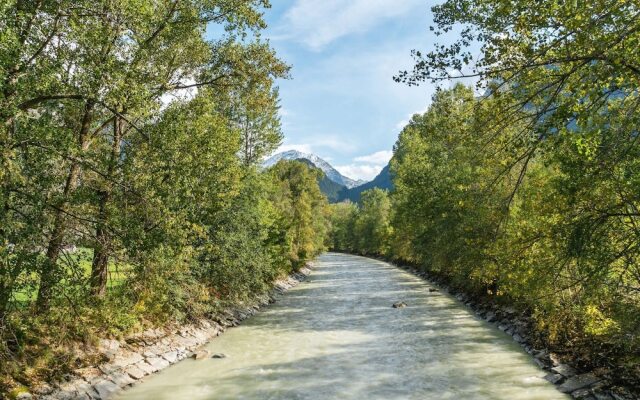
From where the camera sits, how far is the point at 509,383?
15438 mm

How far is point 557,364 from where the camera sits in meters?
16.5

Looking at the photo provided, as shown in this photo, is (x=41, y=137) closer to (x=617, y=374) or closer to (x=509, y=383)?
(x=509, y=383)

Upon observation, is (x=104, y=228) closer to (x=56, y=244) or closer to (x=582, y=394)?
(x=56, y=244)

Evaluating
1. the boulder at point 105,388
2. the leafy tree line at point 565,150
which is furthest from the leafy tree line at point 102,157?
the leafy tree line at point 565,150

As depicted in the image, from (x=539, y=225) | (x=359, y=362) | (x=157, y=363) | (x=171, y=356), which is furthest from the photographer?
(x=171, y=356)

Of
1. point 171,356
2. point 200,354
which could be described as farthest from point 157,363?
point 200,354

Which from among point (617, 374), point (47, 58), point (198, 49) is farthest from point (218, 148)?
point (617, 374)

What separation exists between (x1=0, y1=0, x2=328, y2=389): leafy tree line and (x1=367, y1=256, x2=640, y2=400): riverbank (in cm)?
1233

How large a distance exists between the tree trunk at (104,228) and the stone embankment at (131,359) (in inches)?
86.7

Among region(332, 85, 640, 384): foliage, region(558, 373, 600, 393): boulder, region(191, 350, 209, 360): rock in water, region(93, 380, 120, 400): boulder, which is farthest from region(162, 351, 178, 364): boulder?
region(558, 373, 600, 393): boulder

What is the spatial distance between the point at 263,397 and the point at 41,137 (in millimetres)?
9573

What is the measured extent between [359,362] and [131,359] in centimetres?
848

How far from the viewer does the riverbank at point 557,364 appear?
13508 mm

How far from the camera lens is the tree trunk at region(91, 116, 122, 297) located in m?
13.4
